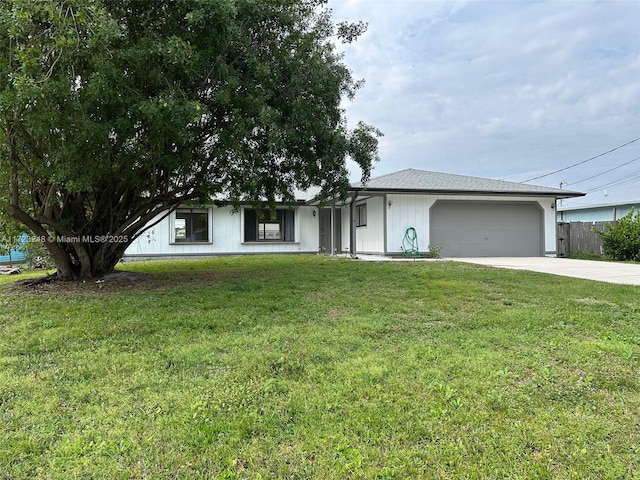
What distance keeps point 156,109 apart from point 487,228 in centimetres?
1351

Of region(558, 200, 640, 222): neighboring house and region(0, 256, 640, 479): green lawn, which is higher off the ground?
region(558, 200, 640, 222): neighboring house

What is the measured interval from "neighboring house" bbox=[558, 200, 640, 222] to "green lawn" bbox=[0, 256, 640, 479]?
75.1 ft

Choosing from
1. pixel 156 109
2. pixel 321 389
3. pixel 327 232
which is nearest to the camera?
pixel 321 389

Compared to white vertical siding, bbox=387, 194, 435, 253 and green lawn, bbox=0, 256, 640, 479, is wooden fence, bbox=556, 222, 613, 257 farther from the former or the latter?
green lawn, bbox=0, 256, 640, 479

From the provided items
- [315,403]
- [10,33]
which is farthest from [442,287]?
[10,33]

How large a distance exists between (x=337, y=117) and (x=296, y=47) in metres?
1.55

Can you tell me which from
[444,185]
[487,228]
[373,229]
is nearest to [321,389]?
[373,229]

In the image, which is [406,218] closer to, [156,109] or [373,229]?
[373,229]

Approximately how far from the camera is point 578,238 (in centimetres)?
1639

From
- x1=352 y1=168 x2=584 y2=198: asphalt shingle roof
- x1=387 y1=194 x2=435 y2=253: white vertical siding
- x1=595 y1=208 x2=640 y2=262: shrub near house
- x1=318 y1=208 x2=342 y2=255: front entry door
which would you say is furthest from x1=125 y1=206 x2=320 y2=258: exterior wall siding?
x1=595 y1=208 x2=640 y2=262: shrub near house

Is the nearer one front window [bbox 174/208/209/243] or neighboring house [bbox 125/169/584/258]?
neighboring house [bbox 125/169/584/258]

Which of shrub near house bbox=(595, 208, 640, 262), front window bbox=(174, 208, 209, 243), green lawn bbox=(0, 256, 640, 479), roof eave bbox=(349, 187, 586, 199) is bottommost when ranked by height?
green lawn bbox=(0, 256, 640, 479)

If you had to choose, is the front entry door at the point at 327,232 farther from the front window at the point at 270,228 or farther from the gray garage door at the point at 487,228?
the gray garage door at the point at 487,228

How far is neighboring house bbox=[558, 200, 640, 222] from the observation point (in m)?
23.9
